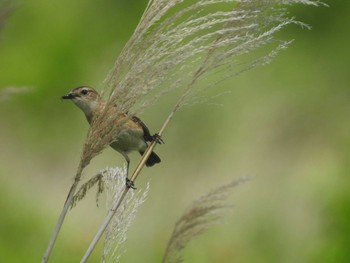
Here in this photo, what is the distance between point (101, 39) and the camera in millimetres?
10453

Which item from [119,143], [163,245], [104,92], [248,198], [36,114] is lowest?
[104,92]

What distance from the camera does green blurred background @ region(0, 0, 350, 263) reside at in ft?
25.2

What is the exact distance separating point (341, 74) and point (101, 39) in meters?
2.24

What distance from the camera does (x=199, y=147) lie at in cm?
896

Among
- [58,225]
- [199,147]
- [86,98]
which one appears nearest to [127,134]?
[86,98]

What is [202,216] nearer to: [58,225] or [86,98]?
[58,225]

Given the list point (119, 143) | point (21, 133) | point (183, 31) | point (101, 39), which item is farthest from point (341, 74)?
point (183, 31)

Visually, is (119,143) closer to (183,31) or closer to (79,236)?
(183,31)

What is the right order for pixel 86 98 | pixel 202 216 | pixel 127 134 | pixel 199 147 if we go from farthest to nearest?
pixel 199 147 < pixel 127 134 < pixel 86 98 < pixel 202 216

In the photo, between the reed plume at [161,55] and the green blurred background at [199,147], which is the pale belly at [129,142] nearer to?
the reed plume at [161,55]

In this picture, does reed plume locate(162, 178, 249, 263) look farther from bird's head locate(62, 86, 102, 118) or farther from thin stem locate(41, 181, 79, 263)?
bird's head locate(62, 86, 102, 118)

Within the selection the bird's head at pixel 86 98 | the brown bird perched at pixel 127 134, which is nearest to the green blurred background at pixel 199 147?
the brown bird perched at pixel 127 134

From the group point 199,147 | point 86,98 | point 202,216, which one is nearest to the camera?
point 202,216

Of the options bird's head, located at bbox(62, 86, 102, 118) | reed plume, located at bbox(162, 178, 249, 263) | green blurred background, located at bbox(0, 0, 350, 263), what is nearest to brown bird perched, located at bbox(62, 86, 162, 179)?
bird's head, located at bbox(62, 86, 102, 118)
